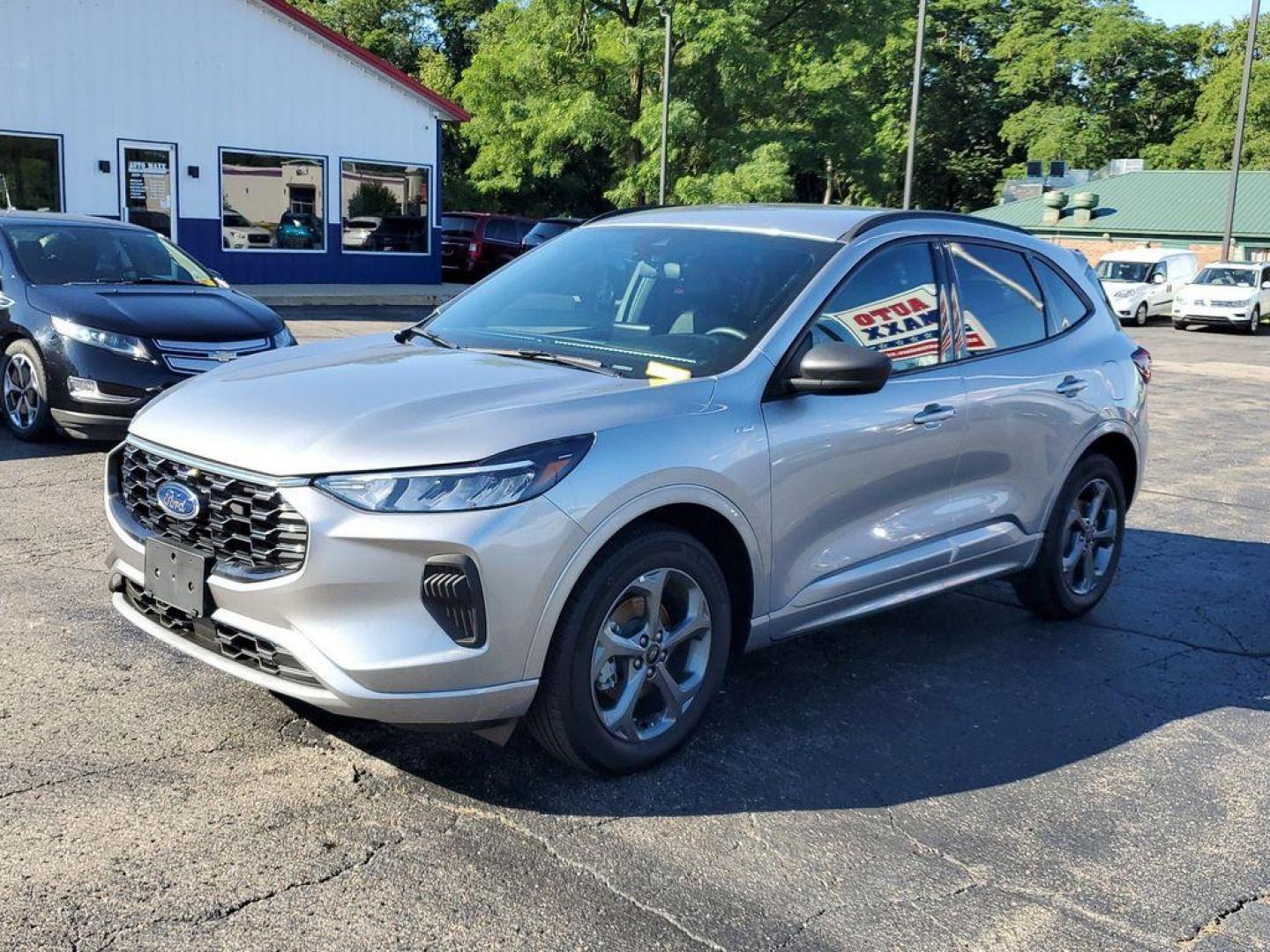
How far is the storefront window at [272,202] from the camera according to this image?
22.9 metres

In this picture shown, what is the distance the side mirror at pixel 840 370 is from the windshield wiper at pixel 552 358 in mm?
620

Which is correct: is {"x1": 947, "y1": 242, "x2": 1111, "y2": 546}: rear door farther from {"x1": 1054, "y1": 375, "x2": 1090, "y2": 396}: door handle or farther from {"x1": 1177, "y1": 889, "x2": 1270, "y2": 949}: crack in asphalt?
{"x1": 1177, "y1": 889, "x2": 1270, "y2": 949}: crack in asphalt

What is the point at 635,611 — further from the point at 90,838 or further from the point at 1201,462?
the point at 1201,462

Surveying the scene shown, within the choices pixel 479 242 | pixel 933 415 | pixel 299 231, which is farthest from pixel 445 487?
pixel 479 242

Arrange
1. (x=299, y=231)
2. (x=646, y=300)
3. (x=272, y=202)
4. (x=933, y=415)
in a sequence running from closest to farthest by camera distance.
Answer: (x=646, y=300), (x=933, y=415), (x=272, y=202), (x=299, y=231)

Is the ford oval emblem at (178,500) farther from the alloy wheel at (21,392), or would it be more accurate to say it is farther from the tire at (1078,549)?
the alloy wheel at (21,392)

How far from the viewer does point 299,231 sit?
24.2 meters

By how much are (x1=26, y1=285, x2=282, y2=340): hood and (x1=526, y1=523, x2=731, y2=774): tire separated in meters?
5.57

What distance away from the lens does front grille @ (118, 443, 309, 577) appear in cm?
341

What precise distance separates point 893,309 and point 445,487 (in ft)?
7.07

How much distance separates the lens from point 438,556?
10.9ft

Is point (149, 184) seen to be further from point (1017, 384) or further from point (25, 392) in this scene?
point (1017, 384)

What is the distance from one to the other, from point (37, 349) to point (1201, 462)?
9.26 meters

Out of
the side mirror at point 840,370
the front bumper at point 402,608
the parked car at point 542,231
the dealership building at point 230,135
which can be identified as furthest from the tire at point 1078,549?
the parked car at point 542,231
